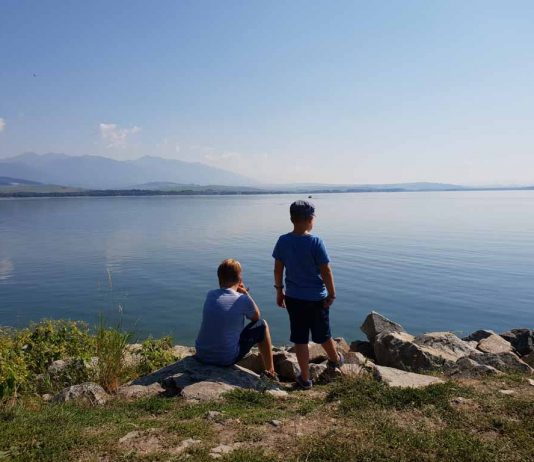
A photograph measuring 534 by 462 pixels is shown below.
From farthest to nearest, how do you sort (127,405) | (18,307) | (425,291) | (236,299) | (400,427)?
(425,291) → (18,307) → (236,299) → (127,405) → (400,427)

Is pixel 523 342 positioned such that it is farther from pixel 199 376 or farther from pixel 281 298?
pixel 199 376

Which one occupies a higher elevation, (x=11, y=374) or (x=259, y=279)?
(x=11, y=374)

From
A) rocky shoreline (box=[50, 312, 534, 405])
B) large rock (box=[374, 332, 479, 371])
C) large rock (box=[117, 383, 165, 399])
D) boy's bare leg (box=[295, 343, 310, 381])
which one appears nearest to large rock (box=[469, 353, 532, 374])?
rocky shoreline (box=[50, 312, 534, 405])

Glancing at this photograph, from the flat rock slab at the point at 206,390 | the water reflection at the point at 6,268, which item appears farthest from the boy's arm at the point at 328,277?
the water reflection at the point at 6,268

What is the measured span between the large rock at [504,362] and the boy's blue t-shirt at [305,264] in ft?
Result: 12.0

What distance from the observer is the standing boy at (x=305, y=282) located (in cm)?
700

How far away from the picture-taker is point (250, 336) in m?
7.51

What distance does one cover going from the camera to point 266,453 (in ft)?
15.3

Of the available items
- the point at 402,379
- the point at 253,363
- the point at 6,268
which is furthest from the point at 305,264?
the point at 6,268

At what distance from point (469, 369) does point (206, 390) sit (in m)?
4.41

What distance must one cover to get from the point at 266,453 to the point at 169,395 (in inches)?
98.3

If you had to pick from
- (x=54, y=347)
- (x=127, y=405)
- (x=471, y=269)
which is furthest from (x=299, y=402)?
(x=471, y=269)

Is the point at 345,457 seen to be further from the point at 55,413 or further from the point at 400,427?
the point at 55,413

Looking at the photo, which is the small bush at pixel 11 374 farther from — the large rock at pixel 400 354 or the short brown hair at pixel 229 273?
the large rock at pixel 400 354
